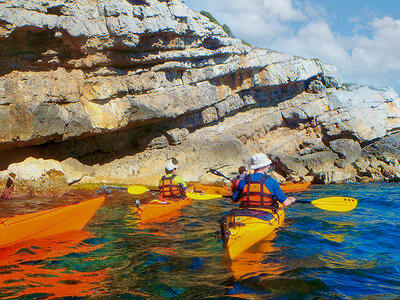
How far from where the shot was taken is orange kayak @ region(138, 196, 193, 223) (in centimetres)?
811

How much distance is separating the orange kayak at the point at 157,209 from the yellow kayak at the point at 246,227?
271cm

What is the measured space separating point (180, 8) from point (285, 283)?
15.7m

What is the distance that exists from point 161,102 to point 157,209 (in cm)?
941

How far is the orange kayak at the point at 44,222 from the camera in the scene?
5852mm

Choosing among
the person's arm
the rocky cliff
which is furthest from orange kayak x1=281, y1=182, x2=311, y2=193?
the person's arm

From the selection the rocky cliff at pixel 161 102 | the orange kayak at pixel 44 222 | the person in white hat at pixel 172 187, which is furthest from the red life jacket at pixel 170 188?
the rocky cliff at pixel 161 102

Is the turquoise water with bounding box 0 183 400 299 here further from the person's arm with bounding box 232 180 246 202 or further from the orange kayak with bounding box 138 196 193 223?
the person's arm with bounding box 232 180 246 202

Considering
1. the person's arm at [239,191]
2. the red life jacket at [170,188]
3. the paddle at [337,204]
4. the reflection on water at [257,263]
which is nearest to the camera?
the reflection on water at [257,263]

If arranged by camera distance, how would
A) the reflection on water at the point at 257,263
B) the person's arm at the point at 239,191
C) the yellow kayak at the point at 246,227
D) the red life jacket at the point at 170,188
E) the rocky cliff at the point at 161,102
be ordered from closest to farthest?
1. the reflection on water at the point at 257,263
2. the yellow kayak at the point at 246,227
3. the person's arm at the point at 239,191
4. the red life jacket at the point at 170,188
5. the rocky cliff at the point at 161,102

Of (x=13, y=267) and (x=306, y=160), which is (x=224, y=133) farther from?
(x=13, y=267)

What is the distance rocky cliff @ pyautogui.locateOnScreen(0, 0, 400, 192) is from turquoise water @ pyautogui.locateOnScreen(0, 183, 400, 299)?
7.49 m

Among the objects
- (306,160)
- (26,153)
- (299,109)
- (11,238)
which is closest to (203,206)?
(11,238)

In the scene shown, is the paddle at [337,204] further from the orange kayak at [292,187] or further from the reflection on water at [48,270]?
the orange kayak at [292,187]

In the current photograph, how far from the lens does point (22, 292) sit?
404cm
